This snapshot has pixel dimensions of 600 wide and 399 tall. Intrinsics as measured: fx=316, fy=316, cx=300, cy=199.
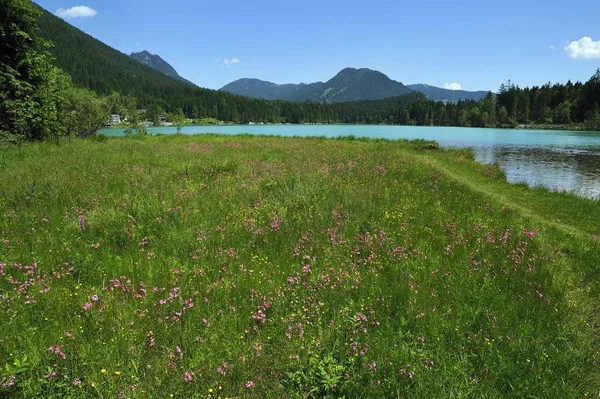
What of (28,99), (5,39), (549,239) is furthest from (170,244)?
(5,39)

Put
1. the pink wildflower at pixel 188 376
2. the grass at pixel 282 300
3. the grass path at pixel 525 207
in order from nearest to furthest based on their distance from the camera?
the pink wildflower at pixel 188 376
the grass at pixel 282 300
the grass path at pixel 525 207

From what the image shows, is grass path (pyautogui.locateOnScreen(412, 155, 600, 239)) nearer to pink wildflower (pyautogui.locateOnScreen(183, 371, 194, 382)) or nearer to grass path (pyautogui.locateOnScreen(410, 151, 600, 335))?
grass path (pyautogui.locateOnScreen(410, 151, 600, 335))

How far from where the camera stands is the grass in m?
3.27

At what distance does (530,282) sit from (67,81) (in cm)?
4216

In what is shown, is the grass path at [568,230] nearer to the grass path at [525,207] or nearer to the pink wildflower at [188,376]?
the grass path at [525,207]

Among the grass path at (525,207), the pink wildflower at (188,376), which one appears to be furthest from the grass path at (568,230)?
the pink wildflower at (188,376)

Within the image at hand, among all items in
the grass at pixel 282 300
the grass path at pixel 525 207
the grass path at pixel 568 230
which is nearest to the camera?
the grass at pixel 282 300

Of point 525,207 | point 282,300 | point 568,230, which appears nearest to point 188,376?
point 282,300

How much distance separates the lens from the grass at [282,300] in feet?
10.7

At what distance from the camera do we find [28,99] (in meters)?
23.3

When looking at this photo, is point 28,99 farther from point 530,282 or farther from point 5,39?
point 530,282

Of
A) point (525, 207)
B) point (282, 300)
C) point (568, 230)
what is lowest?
point (568, 230)

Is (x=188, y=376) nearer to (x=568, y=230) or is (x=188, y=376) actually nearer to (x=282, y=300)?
(x=282, y=300)

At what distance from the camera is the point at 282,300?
15.2 ft
